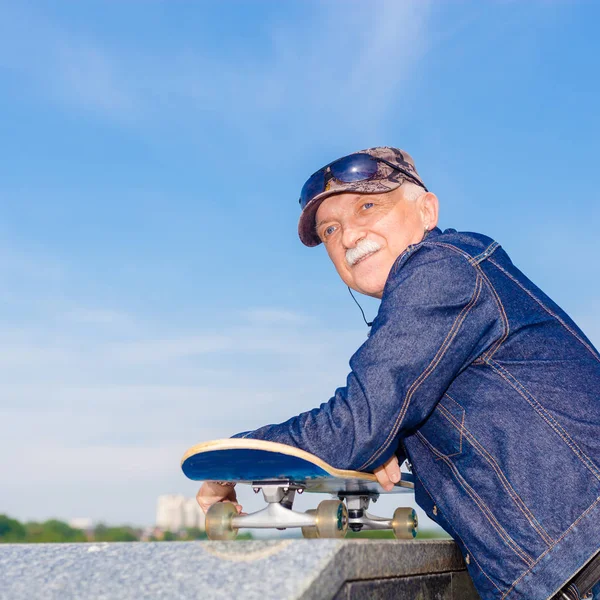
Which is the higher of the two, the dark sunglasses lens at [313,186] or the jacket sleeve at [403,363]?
the dark sunglasses lens at [313,186]

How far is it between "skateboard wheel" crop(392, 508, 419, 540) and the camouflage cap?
64.1 inches

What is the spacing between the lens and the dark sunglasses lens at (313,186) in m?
3.77

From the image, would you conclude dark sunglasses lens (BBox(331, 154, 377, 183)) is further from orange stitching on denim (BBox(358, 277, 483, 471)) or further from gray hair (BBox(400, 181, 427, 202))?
Answer: orange stitching on denim (BBox(358, 277, 483, 471))

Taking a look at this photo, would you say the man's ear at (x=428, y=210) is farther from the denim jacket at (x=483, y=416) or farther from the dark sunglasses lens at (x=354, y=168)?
the denim jacket at (x=483, y=416)

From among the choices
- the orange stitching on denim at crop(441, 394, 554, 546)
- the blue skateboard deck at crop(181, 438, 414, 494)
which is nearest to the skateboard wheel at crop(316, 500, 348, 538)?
the blue skateboard deck at crop(181, 438, 414, 494)

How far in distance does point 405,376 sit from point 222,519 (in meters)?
0.99

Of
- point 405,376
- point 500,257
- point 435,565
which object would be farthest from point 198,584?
point 500,257

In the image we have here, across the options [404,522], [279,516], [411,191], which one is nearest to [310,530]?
[279,516]

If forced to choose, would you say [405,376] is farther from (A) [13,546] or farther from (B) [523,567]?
(A) [13,546]

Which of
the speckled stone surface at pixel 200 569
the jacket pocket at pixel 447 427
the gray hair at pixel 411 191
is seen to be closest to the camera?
the speckled stone surface at pixel 200 569

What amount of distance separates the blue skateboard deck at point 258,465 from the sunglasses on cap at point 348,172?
1464 millimetres

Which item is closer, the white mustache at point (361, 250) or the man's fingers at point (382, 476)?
→ the man's fingers at point (382, 476)

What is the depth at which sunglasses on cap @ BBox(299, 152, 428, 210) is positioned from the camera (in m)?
3.65

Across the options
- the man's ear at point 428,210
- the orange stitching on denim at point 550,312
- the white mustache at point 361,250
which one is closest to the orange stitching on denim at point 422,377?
the orange stitching on denim at point 550,312
